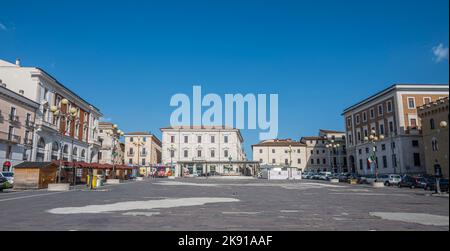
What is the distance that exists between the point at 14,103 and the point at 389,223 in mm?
40574

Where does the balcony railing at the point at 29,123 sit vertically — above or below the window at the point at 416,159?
above

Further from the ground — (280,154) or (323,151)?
(323,151)

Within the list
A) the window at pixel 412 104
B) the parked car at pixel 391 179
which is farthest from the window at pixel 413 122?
the parked car at pixel 391 179

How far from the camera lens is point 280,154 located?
4013 inches

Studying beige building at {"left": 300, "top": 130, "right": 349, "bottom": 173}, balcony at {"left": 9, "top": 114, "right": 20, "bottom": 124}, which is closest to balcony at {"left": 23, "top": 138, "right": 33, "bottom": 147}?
balcony at {"left": 9, "top": 114, "right": 20, "bottom": 124}

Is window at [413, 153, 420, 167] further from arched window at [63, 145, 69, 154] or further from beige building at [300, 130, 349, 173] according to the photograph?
arched window at [63, 145, 69, 154]

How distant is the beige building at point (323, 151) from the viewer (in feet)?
322

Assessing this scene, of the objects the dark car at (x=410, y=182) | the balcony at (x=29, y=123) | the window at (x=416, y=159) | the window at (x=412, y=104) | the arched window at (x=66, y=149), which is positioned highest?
the window at (x=412, y=104)

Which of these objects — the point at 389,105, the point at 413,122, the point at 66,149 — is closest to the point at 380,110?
the point at 389,105

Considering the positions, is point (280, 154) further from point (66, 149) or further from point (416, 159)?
point (66, 149)

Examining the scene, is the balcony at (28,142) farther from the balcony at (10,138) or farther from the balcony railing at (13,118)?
the balcony railing at (13,118)

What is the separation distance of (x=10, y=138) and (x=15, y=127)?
67.4 inches

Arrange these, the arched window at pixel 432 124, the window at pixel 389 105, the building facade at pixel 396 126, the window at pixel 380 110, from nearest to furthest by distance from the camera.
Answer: the arched window at pixel 432 124
the building facade at pixel 396 126
the window at pixel 389 105
the window at pixel 380 110
